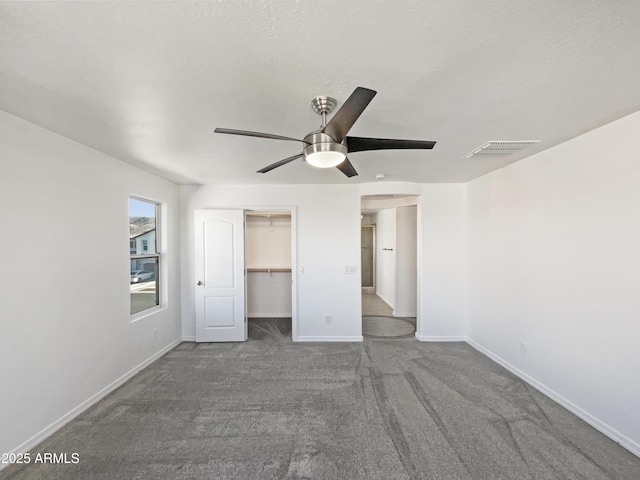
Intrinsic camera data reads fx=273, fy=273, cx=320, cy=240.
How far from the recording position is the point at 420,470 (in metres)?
1.81

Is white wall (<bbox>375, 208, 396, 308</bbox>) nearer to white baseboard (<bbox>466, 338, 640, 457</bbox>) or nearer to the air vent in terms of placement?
white baseboard (<bbox>466, 338, 640, 457</bbox>)

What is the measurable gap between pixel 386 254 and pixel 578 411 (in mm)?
4800

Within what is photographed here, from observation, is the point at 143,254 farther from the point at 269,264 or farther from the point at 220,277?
the point at 269,264

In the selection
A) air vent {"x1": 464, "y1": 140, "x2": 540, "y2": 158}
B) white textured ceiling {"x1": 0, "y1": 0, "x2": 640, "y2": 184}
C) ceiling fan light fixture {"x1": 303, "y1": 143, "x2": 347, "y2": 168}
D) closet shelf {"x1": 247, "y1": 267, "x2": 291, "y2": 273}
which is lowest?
closet shelf {"x1": 247, "y1": 267, "x2": 291, "y2": 273}

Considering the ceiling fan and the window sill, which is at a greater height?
the ceiling fan

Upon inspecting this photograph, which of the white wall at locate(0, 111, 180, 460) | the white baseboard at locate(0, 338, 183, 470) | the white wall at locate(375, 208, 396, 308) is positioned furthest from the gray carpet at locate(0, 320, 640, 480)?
the white wall at locate(375, 208, 396, 308)

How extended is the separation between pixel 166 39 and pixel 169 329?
147 inches

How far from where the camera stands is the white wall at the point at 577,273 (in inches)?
78.3

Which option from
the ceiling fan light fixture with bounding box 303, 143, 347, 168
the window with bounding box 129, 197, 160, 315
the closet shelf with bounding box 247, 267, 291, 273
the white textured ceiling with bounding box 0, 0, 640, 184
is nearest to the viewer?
the white textured ceiling with bounding box 0, 0, 640, 184

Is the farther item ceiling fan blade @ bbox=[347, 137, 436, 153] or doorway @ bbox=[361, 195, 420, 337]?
doorway @ bbox=[361, 195, 420, 337]

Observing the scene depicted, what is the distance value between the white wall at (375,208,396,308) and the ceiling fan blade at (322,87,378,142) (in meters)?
4.72

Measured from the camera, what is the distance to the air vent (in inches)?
96.7

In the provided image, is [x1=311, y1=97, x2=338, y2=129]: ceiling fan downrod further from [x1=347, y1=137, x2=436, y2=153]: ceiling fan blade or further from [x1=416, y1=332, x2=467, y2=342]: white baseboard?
[x1=416, y1=332, x2=467, y2=342]: white baseboard

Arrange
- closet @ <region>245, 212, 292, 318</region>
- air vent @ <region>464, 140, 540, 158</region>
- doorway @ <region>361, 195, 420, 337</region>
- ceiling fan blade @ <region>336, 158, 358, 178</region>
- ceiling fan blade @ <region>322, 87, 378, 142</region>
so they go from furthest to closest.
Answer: closet @ <region>245, 212, 292, 318</region>
doorway @ <region>361, 195, 420, 337</region>
air vent @ <region>464, 140, 540, 158</region>
ceiling fan blade @ <region>336, 158, 358, 178</region>
ceiling fan blade @ <region>322, 87, 378, 142</region>
